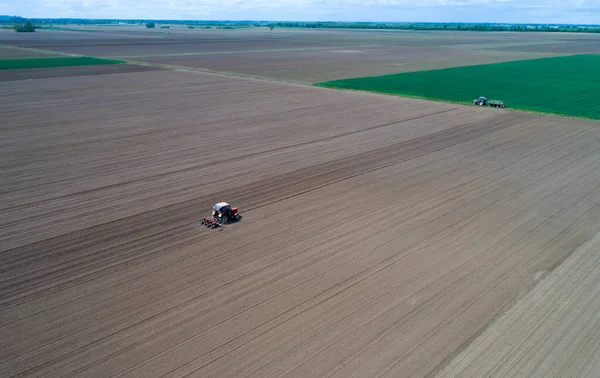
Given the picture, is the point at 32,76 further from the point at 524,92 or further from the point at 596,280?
the point at 596,280

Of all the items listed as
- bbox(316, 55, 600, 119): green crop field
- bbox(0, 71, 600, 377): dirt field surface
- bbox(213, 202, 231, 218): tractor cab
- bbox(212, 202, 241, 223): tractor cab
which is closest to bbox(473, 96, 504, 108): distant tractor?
bbox(316, 55, 600, 119): green crop field

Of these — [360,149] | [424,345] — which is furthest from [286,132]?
[424,345]

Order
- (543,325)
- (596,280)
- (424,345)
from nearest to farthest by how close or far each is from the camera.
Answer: (424,345), (543,325), (596,280)

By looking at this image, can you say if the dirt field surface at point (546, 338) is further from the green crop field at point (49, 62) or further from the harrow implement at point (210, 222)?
the green crop field at point (49, 62)

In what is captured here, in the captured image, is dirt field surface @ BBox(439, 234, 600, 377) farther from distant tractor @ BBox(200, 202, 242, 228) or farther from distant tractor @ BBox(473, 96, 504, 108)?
distant tractor @ BBox(473, 96, 504, 108)

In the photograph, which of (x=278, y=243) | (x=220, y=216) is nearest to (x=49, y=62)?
(x=220, y=216)

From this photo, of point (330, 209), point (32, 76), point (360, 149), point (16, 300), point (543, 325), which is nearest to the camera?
point (543, 325)
